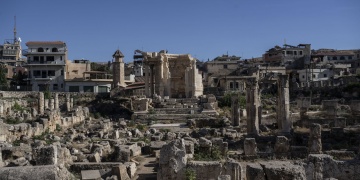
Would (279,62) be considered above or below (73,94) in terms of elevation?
above

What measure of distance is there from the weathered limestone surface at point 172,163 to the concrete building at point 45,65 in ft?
183

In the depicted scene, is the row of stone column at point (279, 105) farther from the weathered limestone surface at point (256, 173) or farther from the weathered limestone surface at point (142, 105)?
the weathered limestone surface at point (142, 105)

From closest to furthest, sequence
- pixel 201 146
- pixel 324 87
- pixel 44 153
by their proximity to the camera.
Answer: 1. pixel 44 153
2. pixel 201 146
3. pixel 324 87

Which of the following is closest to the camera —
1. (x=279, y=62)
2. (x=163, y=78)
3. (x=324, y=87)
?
(x=163, y=78)

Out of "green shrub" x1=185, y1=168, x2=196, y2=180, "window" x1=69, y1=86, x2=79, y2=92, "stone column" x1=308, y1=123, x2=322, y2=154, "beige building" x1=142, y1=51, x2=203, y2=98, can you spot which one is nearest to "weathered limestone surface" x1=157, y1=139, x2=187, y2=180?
"green shrub" x1=185, y1=168, x2=196, y2=180

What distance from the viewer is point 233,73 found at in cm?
7394

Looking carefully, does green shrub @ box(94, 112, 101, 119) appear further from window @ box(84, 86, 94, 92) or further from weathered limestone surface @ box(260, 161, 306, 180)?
weathered limestone surface @ box(260, 161, 306, 180)

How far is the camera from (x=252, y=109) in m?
28.2

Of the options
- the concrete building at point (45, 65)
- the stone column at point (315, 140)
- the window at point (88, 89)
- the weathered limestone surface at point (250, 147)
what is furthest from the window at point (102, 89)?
the stone column at point (315, 140)

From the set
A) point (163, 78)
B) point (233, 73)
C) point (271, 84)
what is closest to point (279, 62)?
point (233, 73)

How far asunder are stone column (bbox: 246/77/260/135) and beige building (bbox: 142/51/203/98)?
23.3m

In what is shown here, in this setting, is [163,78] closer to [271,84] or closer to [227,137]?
[271,84]

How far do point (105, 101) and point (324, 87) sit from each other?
3044 cm

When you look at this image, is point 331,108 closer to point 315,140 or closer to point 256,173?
point 315,140
